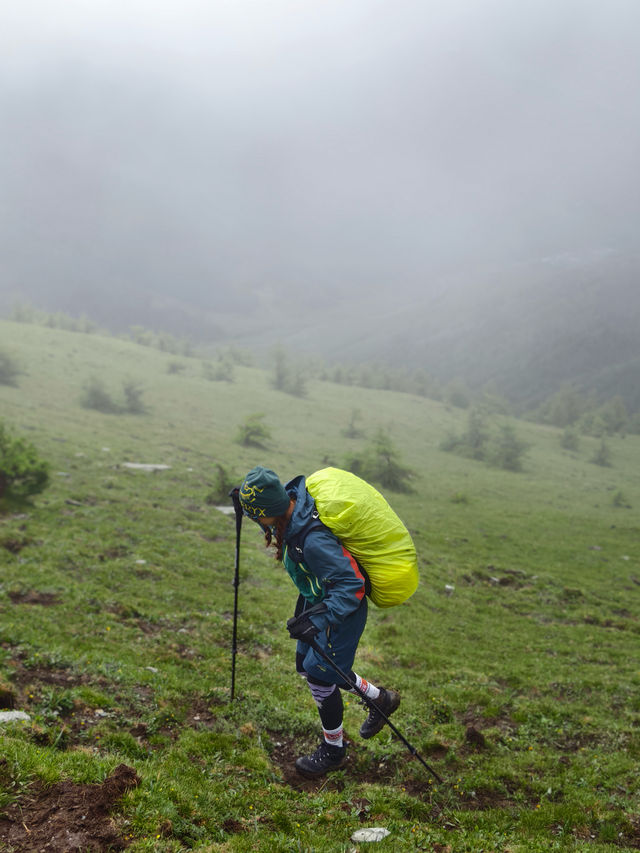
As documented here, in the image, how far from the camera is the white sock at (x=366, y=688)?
6016mm

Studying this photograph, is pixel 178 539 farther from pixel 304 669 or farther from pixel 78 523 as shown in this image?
pixel 304 669

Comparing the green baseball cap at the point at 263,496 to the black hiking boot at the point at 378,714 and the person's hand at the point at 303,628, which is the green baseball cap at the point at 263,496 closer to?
the person's hand at the point at 303,628

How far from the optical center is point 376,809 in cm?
567

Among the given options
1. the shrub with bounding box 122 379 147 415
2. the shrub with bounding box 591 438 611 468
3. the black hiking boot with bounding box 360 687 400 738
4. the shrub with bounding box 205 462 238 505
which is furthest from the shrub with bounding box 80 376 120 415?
the shrub with bounding box 591 438 611 468

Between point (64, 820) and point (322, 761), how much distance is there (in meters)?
3.52

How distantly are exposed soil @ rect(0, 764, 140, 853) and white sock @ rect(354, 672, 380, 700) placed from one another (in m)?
2.86

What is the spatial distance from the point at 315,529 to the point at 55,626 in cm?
735

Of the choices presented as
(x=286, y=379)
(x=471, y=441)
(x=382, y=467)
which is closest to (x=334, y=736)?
(x=382, y=467)

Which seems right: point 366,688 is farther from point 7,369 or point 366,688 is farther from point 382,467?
point 7,369

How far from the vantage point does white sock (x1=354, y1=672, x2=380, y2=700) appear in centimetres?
602

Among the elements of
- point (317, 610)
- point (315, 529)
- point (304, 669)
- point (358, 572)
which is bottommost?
point (304, 669)

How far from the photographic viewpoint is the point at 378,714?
629cm

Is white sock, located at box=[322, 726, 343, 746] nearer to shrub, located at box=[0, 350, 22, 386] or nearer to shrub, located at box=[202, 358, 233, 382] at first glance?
shrub, located at box=[0, 350, 22, 386]

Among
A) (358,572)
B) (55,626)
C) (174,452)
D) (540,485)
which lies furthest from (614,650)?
(540,485)
